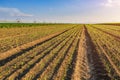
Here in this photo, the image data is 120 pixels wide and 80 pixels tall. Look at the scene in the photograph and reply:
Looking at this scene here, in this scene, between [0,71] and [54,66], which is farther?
[54,66]

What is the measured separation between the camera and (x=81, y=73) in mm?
9562

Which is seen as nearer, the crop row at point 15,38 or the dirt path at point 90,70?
the dirt path at point 90,70

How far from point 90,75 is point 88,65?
1877 millimetres

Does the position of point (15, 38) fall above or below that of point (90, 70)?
below

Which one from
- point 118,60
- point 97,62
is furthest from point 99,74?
point 118,60

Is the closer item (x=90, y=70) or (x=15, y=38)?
(x=90, y=70)

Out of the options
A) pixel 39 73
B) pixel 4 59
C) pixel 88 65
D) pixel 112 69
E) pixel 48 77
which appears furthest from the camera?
pixel 4 59

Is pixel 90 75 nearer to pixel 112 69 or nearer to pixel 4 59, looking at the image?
pixel 112 69

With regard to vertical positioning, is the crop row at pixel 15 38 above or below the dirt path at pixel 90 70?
below

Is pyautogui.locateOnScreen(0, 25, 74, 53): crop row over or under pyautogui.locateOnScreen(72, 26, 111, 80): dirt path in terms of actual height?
under

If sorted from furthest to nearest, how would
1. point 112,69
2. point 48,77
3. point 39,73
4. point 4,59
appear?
point 4,59 → point 112,69 → point 39,73 → point 48,77

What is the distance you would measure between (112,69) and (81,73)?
1588mm

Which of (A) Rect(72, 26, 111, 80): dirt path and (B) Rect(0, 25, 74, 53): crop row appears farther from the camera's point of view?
(B) Rect(0, 25, 74, 53): crop row

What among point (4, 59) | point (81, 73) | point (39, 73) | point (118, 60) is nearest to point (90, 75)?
point (81, 73)
